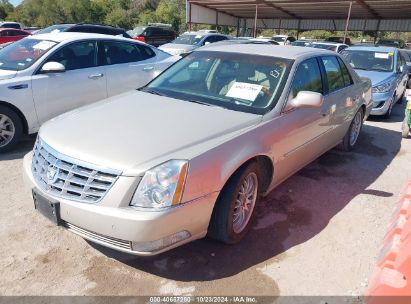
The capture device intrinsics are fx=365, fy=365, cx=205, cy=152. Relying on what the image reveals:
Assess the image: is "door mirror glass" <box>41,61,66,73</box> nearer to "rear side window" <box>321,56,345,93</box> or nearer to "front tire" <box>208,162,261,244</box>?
"front tire" <box>208,162,261,244</box>

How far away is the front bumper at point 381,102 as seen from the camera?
25.0ft

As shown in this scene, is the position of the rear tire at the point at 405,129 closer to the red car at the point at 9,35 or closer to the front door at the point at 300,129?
the front door at the point at 300,129

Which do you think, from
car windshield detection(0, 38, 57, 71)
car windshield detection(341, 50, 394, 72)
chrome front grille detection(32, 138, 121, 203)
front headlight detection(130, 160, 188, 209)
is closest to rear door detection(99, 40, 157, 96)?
car windshield detection(0, 38, 57, 71)

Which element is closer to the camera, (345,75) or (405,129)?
(345,75)

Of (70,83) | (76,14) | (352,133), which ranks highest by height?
(70,83)

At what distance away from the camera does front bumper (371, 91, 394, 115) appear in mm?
7617

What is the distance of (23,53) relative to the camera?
5.53m

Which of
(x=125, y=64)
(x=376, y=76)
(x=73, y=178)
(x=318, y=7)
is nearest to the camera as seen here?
(x=73, y=178)

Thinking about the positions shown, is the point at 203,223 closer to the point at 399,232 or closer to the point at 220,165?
the point at 220,165

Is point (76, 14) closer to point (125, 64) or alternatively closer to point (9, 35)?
point (9, 35)

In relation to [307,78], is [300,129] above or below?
below

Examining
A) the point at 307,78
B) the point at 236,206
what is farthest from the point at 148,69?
the point at 236,206

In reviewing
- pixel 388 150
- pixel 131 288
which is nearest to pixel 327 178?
pixel 388 150

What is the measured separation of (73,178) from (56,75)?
11.0 feet
